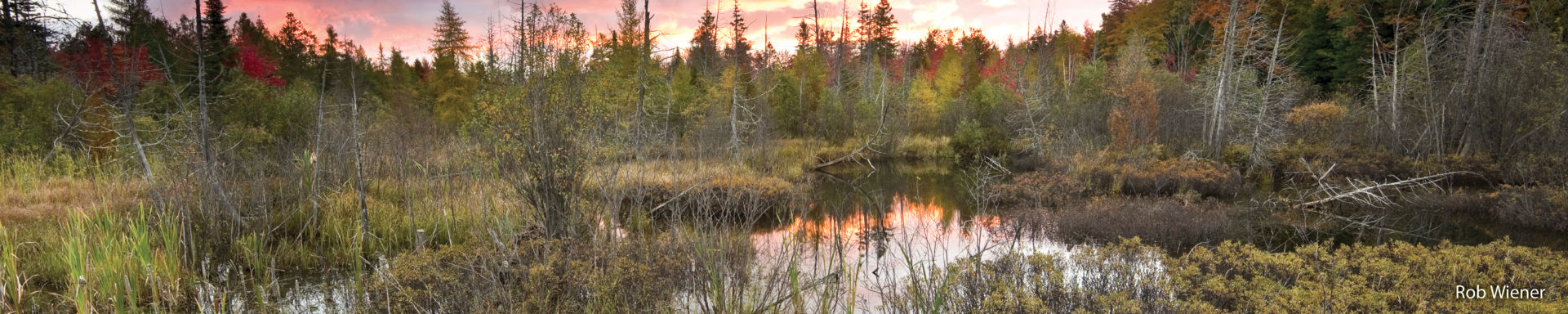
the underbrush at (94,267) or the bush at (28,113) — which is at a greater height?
the bush at (28,113)

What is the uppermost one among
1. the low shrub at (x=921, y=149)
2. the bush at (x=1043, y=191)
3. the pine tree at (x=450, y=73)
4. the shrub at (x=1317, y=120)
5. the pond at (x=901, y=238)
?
the pine tree at (x=450, y=73)

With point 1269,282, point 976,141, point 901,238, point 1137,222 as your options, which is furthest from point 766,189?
point 976,141

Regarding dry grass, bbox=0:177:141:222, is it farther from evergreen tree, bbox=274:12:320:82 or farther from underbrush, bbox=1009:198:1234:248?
evergreen tree, bbox=274:12:320:82

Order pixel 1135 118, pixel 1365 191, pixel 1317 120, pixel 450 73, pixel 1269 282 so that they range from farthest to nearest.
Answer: pixel 450 73 → pixel 1317 120 → pixel 1135 118 → pixel 1365 191 → pixel 1269 282

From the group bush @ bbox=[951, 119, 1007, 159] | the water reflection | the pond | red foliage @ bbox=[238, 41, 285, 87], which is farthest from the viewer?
red foliage @ bbox=[238, 41, 285, 87]

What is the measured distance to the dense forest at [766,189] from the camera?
4.99 metres

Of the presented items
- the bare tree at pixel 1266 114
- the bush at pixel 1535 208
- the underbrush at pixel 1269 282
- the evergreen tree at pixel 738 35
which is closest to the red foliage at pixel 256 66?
the evergreen tree at pixel 738 35

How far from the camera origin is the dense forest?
4.99 m

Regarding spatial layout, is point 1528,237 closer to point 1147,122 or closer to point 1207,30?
point 1147,122

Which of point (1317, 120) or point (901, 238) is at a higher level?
point (1317, 120)

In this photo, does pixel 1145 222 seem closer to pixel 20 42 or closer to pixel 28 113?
pixel 28 113

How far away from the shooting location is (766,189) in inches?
473

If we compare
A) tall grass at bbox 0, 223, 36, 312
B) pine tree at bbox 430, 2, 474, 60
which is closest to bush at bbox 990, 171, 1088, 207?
tall grass at bbox 0, 223, 36, 312

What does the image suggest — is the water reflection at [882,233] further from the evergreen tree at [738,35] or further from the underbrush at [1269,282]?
the evergreen tree at [738,35]
